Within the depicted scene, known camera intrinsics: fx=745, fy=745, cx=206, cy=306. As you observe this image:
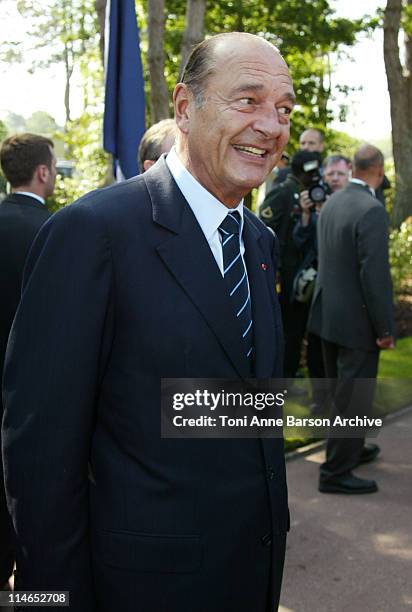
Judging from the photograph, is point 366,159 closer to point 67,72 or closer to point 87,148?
point 87,148

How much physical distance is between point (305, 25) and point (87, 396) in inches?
515

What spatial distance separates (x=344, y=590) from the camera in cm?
370

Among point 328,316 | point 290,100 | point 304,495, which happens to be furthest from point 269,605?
point 328,316

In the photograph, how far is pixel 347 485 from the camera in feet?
16.2

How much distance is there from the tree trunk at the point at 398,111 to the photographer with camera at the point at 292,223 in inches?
337

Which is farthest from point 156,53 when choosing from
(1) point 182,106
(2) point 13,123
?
(2) point 13,123

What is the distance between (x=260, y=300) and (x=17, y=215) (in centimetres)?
184

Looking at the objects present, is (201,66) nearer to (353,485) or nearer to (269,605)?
(269,605)

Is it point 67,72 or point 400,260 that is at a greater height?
point 67,72

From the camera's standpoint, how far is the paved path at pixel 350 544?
11.9 feet

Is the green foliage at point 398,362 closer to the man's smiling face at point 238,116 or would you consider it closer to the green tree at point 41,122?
the man's smiling face at point 238,116

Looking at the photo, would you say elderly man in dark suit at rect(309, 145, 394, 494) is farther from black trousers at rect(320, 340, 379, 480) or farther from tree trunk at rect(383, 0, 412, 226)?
tree trunk at rect(383, 0, 412, 226)

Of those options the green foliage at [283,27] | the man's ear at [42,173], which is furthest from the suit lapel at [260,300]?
the green foliage at [283,27]

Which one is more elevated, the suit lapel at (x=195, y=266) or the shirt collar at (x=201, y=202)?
the shirt collar at (x=201, y=202)
